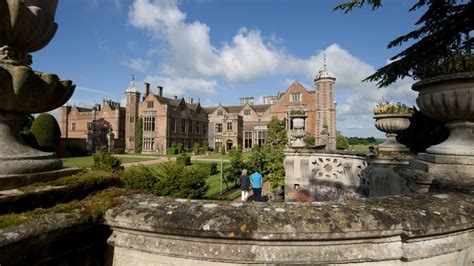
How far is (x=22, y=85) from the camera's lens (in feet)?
5.72

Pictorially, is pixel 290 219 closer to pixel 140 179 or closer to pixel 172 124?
pixel 140 179

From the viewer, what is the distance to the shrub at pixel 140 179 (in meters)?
8.14

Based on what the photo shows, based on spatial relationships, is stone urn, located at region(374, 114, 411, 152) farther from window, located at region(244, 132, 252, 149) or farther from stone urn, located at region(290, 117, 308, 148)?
window, located at region(244, 132, 252, 149)

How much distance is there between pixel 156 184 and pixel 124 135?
147 ft

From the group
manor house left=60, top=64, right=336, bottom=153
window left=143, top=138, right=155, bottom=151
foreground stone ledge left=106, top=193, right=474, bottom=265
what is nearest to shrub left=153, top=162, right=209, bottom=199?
foreground stone ledge left=106, top=193, right=474, bottom=265

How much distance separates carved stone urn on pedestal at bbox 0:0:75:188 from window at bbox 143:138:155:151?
1680 inches

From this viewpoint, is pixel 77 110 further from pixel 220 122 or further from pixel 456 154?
pixel 456 154

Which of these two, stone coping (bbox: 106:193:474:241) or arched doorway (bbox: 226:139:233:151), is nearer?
stone coping (bbox: 106:193:474:241)

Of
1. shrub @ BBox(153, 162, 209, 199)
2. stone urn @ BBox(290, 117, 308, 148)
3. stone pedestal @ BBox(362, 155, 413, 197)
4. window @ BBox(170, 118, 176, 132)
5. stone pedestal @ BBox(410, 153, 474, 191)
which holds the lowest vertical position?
shrub @ BBox(153, 162, 209, 199)

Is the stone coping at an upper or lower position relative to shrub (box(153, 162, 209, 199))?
upper

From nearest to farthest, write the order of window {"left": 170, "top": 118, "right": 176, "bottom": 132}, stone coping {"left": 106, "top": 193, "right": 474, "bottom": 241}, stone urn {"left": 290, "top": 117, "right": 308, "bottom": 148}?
stone coping {"left": 106, "top": 193, "right": 474, "bottom": 241}
stone urn {"left": 290, "top": 117, "right": 308, "bottom": 148}
window {"left": 170, "top": 118, "right": 176, "bottom": 132}

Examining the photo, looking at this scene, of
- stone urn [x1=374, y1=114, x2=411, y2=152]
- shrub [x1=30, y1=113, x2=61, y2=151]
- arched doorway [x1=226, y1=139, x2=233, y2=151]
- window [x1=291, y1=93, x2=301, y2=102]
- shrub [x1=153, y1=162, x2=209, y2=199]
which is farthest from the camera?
arched doorway [x1=226, y1=139, x2=233, y2=151]

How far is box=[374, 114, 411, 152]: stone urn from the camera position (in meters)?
5.90

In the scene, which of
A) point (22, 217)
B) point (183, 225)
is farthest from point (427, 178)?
point (22, 217)
